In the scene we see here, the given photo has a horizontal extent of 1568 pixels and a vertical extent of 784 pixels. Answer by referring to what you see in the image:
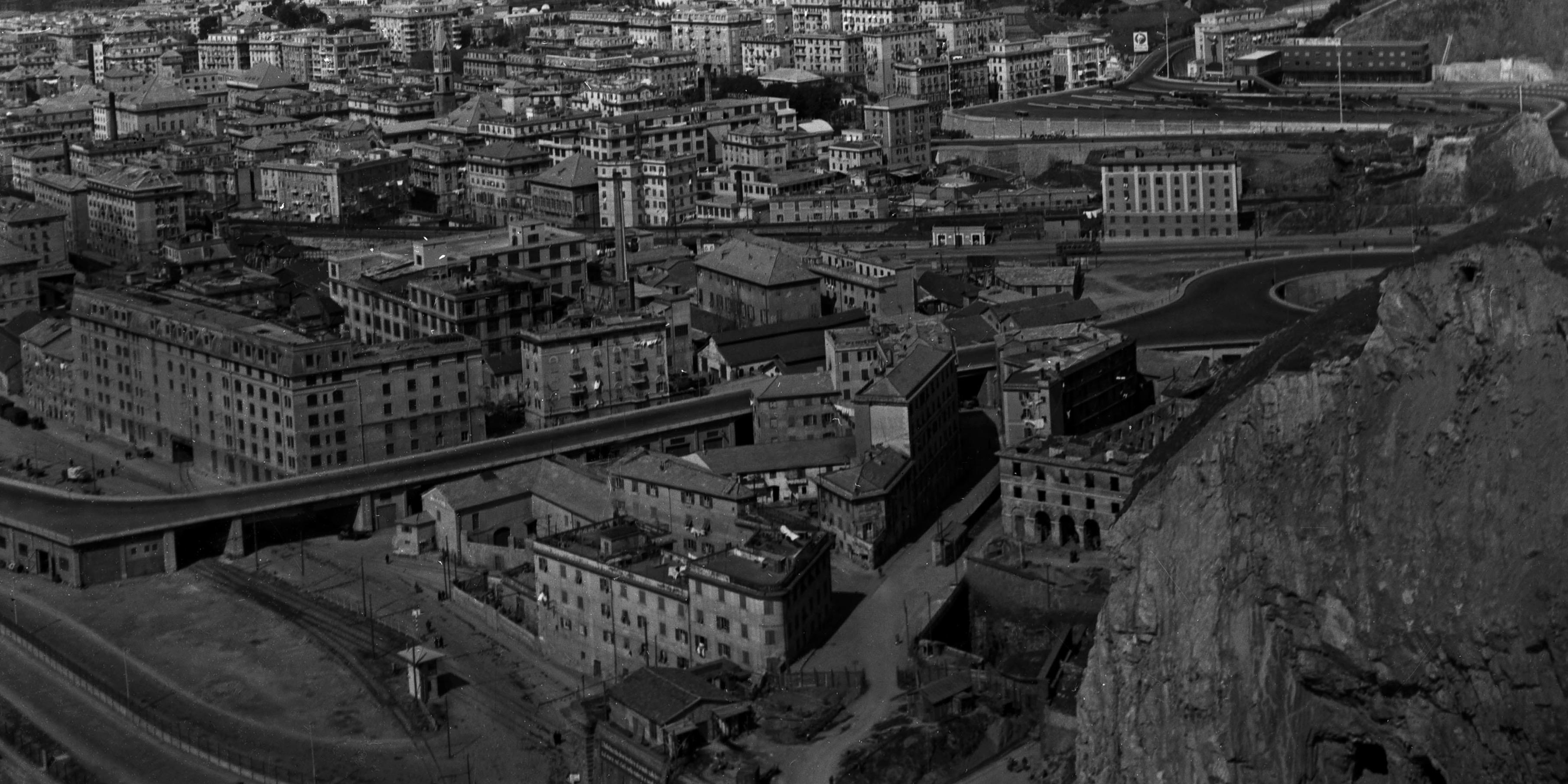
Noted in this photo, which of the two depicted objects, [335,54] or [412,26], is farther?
[412,26]

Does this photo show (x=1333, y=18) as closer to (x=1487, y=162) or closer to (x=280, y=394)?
(x=1487, y=162)

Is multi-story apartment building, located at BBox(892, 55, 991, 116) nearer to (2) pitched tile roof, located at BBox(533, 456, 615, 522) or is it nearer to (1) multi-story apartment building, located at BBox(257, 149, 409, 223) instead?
(1) multi-story apartment building, located at BBox(257, 149, 409, 223)

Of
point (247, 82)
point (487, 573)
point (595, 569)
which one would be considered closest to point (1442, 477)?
point (595, 569)

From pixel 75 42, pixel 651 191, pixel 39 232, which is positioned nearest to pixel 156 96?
pixel 75 42

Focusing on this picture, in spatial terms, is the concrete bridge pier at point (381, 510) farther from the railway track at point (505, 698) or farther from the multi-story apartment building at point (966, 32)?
the multi-story apartment building at point (966, 32)

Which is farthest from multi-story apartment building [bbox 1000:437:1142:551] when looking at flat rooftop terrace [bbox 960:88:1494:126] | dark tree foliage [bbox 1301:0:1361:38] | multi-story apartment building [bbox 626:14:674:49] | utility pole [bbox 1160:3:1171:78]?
multi-story apartment building [bbox 626:14:674:49]

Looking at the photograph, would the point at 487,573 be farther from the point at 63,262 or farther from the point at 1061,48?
the point at 1061,48

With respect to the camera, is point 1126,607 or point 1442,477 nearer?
point 1442,477

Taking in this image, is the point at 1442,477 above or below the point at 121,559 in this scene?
above
